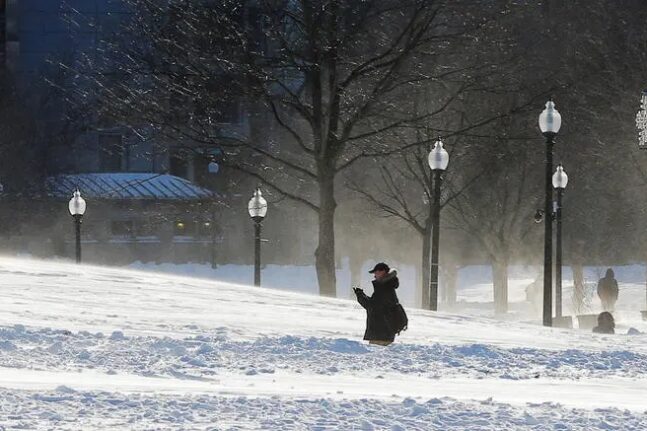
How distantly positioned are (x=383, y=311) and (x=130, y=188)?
4871 cm

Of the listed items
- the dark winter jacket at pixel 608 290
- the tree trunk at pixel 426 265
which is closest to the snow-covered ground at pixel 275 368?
the tree trunk at pixel 426 265

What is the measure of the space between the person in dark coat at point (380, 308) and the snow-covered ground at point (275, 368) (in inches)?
11.6

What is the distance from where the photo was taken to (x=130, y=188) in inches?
2496

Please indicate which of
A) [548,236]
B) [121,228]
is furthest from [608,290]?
[121,228]

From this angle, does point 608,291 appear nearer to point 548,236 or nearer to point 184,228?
point 548,236

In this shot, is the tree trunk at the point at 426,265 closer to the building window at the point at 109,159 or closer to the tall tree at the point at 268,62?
the tall tree at the point at 268,62

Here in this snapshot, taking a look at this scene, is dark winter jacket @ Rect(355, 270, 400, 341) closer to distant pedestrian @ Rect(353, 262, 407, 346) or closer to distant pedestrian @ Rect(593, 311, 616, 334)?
distant pedestrian @ Rect(353, 262, 407, 346)

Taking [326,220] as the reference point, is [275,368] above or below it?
below

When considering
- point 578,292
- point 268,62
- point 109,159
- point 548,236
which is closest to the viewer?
point 548,236

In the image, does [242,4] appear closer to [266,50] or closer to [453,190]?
[266,50]

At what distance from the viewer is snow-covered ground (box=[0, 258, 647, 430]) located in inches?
391

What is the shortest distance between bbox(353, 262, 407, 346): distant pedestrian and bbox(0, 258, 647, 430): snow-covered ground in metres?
0.29

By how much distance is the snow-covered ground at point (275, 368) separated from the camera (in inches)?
391

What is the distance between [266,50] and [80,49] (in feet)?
127
